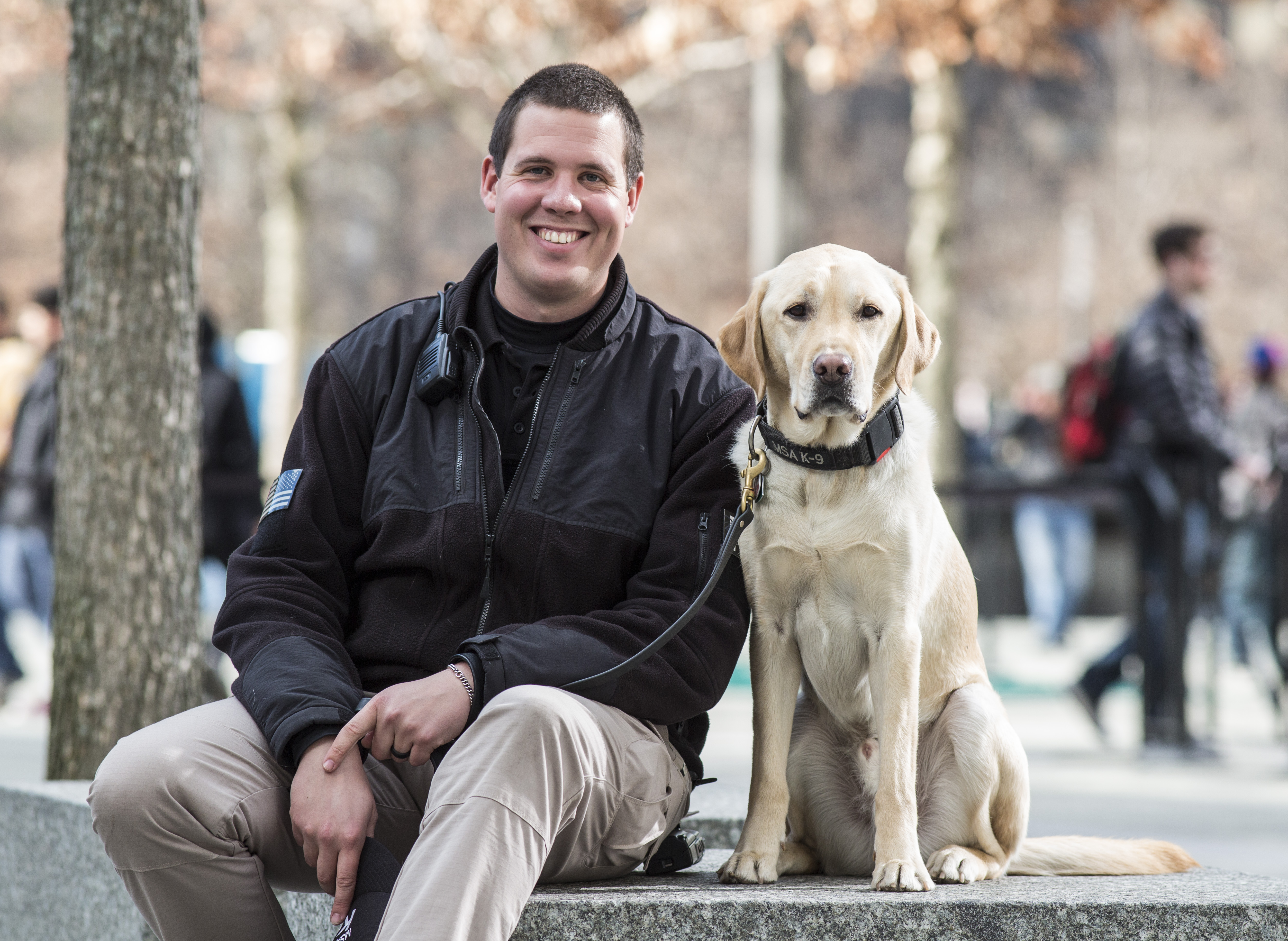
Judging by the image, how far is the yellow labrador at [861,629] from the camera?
3.04 m

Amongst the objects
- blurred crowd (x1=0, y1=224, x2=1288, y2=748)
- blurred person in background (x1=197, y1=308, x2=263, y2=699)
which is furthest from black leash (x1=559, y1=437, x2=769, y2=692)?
blurred person in background (x1=197, y1=308, x2=263, y2=699)

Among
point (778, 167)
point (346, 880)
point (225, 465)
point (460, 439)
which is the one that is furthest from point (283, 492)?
point (778, 167)

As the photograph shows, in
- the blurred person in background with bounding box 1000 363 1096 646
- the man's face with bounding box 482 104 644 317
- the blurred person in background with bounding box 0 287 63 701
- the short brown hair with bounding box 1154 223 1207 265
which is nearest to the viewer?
the man's face with bounding box 482 104 644 317

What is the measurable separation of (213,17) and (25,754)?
1214 cm

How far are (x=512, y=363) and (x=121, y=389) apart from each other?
1505 millimetres

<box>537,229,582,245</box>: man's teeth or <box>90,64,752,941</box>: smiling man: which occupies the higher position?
<box>537,229,582,245</box>: man's teeth

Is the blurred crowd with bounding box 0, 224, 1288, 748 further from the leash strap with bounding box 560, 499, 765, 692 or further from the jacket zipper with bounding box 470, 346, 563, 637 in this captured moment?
the leash strap with bounding box 560, 499, 765, 692

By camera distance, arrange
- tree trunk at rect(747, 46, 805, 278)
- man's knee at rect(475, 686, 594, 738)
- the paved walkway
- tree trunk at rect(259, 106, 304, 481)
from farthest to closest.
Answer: tree trunk at rect(259, 106, 304, 481)
tree trunk at rect(747, 46, 805, 278)
the paved walkway
man's knee at rect(475, 686, 594, 738)

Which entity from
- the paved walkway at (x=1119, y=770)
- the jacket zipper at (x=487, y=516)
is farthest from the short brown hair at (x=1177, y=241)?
the jacket zipper at (x=487, y=516)

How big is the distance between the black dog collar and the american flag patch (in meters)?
0.99

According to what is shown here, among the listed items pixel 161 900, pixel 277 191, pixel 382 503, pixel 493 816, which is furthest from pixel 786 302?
pixel 277 191

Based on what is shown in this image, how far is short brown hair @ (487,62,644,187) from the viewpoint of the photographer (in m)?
3.25

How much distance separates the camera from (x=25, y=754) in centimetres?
732

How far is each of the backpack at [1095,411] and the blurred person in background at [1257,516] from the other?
649 mm
